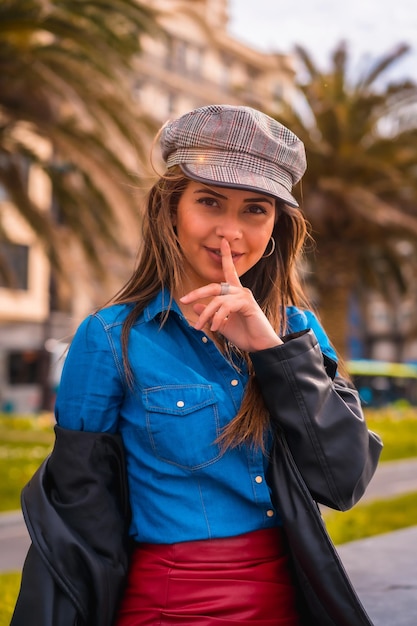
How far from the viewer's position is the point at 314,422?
1782mm

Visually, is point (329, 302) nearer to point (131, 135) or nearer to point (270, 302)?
point (131, 135)

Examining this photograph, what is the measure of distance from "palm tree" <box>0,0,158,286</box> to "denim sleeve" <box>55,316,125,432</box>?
7351 millimetres

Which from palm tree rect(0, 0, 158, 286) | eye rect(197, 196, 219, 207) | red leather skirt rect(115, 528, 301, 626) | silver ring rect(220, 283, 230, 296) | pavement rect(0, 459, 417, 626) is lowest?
pavement rect(0, 459, 417, 626)

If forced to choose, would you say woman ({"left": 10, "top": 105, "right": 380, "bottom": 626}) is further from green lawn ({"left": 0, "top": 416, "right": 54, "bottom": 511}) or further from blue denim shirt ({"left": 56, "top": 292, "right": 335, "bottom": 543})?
green lawn ({"left": 0, "top": 416, "right": 54, "bottom": 511})

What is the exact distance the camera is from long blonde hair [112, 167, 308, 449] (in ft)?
6.08

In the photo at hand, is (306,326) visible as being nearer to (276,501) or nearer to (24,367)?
(276,501)

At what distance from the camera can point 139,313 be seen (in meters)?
1.96

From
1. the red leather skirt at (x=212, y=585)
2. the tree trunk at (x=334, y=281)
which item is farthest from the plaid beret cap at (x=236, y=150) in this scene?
the tree trunk at (x=334, y=281)

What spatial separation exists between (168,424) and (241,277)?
494mm

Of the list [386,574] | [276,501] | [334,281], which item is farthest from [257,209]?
[334,281]

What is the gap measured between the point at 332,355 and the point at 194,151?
58 cm

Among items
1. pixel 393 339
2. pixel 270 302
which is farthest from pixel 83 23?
pixel 393 339

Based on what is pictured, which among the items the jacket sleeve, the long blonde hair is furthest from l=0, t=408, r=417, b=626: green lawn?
the jacket sleeve

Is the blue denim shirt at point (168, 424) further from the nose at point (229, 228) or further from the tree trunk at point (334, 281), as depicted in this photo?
the tree trunk at point (334, 281)
